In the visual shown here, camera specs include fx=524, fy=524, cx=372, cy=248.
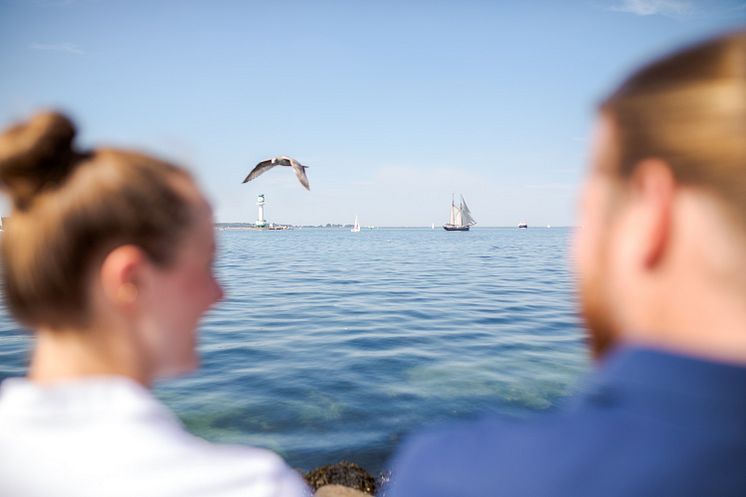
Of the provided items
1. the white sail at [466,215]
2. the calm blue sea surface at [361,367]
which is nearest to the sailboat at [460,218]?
the white sail at [466,215]

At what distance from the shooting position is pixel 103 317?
4.34 feet

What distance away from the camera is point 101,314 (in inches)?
52.0

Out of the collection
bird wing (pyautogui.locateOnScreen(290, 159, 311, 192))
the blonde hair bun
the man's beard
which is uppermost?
bird wing (pyautogui.locateOnScreen(290, 159, 311, 192))

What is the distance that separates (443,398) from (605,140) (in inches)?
329

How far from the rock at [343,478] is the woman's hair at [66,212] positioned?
4.76m

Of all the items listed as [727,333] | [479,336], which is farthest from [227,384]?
[727,333]

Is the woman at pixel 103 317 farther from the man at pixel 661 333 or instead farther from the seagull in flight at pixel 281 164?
the seagull in flight at pixel 281 164

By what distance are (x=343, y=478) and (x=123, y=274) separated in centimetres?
492

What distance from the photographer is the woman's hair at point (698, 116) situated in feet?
2.85

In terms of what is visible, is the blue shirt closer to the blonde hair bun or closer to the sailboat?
the blonde hair bun

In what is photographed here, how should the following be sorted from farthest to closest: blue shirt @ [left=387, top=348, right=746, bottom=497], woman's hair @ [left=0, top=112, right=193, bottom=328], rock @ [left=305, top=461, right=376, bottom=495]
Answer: rock @ [left=305, top=461, right=376, bottom=495]
woman's hair @ [left=0, top=112, right=193, bottom=328]
blue shirt @ [left=387, top=348, right=746, bottom=497]

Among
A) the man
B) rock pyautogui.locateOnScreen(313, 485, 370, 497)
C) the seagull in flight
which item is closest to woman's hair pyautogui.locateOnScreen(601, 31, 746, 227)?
the man

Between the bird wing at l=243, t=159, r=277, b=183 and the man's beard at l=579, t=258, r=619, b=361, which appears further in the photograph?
the bird wing at l=243, t=159, r=277, b=183

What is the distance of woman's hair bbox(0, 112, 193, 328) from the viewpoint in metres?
1.24
